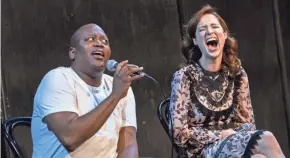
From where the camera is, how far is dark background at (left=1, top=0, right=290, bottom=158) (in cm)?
278

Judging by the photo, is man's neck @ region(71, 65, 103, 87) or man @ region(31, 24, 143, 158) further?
man's neck @ region(71, 65, 103, 87)

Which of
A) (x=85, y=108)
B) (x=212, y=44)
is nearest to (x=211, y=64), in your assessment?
(x=212, y=44)

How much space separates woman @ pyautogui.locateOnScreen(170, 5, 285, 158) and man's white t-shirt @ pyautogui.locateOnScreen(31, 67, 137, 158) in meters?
0.35

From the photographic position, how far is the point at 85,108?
1820 millimetres

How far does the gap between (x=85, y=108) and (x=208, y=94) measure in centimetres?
63

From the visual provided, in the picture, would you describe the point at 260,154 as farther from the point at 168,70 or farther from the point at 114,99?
the point at 168,70

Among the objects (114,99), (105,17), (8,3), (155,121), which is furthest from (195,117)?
(8,3)

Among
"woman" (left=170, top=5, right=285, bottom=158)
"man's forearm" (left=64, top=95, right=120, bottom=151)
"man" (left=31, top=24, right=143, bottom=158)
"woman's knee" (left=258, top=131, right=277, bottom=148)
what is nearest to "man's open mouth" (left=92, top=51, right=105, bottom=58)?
"man" (left=31, top=24, right=143, bottom=158)

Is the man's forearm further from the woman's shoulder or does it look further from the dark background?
the dark background

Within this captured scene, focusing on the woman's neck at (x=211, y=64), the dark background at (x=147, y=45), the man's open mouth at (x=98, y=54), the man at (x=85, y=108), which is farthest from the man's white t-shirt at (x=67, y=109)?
the dark background at (x=147, y=45)

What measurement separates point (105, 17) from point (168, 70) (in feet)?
1.74

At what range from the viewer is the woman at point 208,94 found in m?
2.10

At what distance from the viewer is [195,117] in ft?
7.08

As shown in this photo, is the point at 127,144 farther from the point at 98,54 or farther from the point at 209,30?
the point at 209,30
